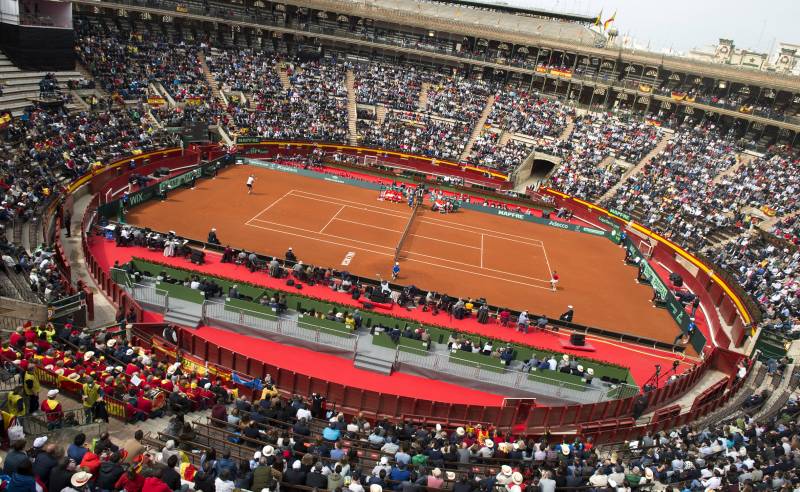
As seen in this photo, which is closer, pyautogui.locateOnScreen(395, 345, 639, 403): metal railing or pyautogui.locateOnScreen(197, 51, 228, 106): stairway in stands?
pyautogui.locateOnScreen(395, 345, 639, 403): metal railing

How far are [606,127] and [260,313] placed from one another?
52.2 metres

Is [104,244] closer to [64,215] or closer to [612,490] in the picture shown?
[64,215]

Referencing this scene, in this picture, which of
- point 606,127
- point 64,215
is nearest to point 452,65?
point 606,127

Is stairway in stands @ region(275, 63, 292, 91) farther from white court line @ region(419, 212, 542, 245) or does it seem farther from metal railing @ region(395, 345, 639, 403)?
metal railing @ region(395, 345, 639, 403)

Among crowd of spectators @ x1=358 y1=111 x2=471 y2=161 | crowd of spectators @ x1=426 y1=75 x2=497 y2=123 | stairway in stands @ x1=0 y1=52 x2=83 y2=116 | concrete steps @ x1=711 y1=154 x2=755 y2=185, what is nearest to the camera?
stairway in stands @ x1=0 y1=52 x2=83 y2=116

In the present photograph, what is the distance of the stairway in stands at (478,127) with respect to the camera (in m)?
61.6

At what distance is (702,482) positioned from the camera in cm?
1471

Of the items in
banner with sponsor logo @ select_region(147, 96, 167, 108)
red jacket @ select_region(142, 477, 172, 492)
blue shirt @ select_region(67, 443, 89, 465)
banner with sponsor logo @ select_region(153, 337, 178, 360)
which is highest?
banner with sponsor logo @ select_region(147, 96, 167, 108)

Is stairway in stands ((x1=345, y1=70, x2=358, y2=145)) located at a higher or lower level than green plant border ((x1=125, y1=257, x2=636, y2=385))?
higher

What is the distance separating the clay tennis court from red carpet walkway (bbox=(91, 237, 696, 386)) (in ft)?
7.27

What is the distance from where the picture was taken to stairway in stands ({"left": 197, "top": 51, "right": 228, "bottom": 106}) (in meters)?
59.2

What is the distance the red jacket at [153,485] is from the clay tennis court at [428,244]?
2321 centimetres

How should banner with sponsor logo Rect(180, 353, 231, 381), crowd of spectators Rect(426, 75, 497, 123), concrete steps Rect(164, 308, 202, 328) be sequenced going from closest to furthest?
banner with sponsor logo Rect(180, 353, 231, 381) < concrete steps Rect(164, 308, 202, 328) < crowd of spectators Rect(426, 75, 497, 123)

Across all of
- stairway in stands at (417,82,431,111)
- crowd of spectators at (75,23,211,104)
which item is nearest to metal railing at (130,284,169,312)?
crowd of spectators at (75,23,211,104)
